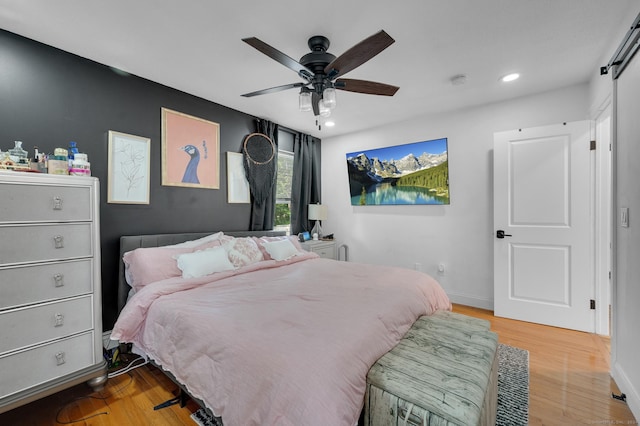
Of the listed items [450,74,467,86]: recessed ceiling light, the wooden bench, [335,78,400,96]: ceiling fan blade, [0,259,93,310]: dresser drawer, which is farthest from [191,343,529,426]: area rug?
[450,74,467,86]: recessed ceiling light

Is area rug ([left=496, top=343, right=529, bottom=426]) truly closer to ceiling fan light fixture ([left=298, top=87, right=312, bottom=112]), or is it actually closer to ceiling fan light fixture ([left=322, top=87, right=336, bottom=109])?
ceiling fan light fixture ([left=322, top=87, right=336, bottom=109])

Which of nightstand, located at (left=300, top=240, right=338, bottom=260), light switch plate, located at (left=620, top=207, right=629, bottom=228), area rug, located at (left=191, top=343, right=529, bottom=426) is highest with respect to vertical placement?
light switch plate, located at (left=620, top=207, right=629, bottom=228)

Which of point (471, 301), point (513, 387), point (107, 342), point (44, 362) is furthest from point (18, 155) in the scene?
point (471, 301)

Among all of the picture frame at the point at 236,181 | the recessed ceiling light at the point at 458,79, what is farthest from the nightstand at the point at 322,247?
the recessed ceiling light at the point at 458,79

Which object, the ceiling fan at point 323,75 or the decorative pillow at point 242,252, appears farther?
the decorative pillow at point 242,252

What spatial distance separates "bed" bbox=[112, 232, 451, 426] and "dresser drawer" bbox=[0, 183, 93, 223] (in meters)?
0.62

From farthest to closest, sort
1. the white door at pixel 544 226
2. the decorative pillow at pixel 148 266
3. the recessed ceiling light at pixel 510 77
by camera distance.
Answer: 1. the white door at pixel 544 226
2. the recessed ceiling light at pixel 510 77
3. the decorative pillow at pixel 148 266

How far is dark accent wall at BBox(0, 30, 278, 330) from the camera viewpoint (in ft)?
6.76

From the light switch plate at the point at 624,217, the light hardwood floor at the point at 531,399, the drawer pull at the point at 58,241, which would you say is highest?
the light switch plate at the point at 624,217

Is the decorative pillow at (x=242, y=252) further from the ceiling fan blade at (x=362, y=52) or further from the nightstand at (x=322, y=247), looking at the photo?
the ceiling fan blade at (x=362, y=52)

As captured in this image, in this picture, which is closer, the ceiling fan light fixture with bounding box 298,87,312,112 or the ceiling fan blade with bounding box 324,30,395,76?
the ceiling fan blade with bounding box 324,30,395,76

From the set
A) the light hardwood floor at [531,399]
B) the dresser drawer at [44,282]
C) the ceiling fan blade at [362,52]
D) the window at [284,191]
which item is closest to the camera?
the ceiling fan blade at [362,52]

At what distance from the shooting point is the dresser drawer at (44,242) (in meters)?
1.58

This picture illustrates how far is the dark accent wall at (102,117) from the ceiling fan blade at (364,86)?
1.93m
